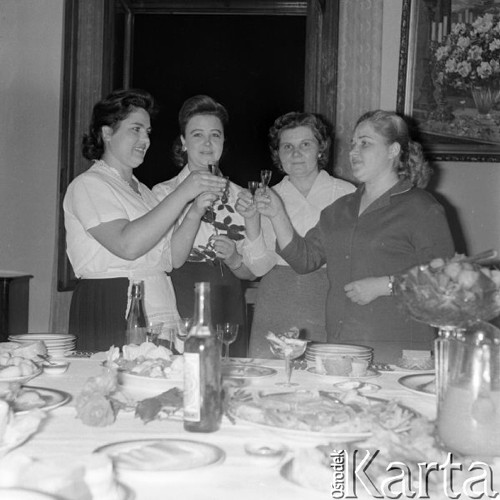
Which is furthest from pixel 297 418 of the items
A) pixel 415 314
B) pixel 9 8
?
pixel 9 8

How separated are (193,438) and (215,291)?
5.51ft

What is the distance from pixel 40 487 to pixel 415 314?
680 millimetres

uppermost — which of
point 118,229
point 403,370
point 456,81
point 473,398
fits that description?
point 456,81

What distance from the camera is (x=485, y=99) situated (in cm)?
403

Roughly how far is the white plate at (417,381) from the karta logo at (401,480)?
0.59m

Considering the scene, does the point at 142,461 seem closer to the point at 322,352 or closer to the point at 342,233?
the point at 322,352

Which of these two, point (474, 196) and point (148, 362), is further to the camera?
point (474, 196)

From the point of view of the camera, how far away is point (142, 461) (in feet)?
3.23

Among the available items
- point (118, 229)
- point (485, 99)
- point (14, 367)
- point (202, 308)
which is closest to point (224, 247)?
point (118, 229)

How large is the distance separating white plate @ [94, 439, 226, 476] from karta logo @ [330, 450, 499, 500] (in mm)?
186

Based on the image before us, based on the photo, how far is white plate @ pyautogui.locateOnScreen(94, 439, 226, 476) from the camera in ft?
3.16

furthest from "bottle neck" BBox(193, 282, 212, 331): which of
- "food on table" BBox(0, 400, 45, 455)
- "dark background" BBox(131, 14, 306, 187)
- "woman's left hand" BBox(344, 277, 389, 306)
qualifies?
"dark background" BBox(131, 14, 306, 187)

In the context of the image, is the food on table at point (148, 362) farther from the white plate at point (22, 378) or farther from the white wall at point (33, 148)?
the white wall at point (33, 148)

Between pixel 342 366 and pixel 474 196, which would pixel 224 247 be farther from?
pixel 474 196
